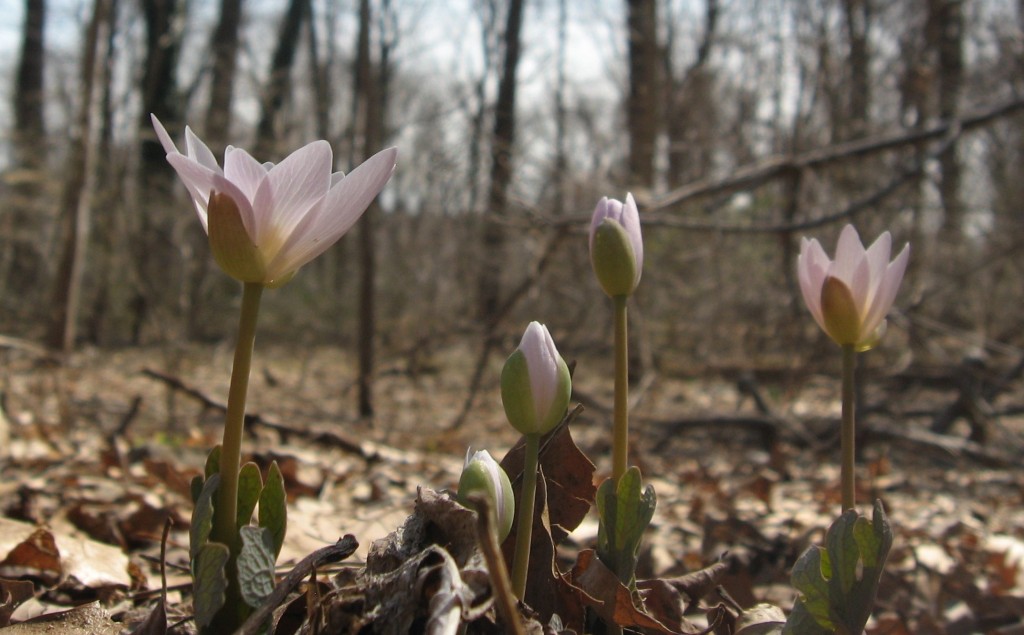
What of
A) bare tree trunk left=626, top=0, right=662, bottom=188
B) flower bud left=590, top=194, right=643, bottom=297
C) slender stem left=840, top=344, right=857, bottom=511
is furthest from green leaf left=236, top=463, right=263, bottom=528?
bare tree trunk left=626, top=0, right=662, bottom=188

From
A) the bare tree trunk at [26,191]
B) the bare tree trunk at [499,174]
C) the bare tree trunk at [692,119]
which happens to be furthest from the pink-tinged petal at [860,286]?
the bare tree trunk at [26,191]

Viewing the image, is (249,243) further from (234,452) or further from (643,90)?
(643,90)

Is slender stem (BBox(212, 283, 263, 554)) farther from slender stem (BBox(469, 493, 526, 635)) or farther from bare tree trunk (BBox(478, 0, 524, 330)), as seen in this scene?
bare tree trunk (BBox(478, 0, 524, 330))

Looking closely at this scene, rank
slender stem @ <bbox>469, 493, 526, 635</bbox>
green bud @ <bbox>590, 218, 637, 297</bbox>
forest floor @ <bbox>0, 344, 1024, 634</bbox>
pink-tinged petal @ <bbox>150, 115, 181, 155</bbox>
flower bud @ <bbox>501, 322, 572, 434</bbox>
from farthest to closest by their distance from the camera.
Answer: forest floor @ <bbox>0, 344, 1024, 634</bbox> → green bud @ <bbox>590, 218, 637, 297</bbox> → flower bud @ <bbox>501, 322, 572, 434</bbox> → pink-tinged petal @ <bbox>150, 115, 181, 155</bbox> → slender stem @ <bbox>469, 493, 526, 635</bbox>

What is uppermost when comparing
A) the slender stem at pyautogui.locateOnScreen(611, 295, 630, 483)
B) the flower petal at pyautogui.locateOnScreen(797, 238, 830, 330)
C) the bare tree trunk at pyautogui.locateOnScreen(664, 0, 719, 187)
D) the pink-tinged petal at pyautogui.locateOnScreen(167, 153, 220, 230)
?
the bare tree trunk at pyautogui.locateOnScreen(664, 0, 719, 187)

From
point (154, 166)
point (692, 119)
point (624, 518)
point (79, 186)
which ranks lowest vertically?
point (624, 518)

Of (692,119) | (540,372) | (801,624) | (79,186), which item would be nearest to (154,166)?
(79,186)

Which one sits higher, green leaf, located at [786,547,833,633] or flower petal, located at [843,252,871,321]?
flower petal, located at [843,252,871,321]
